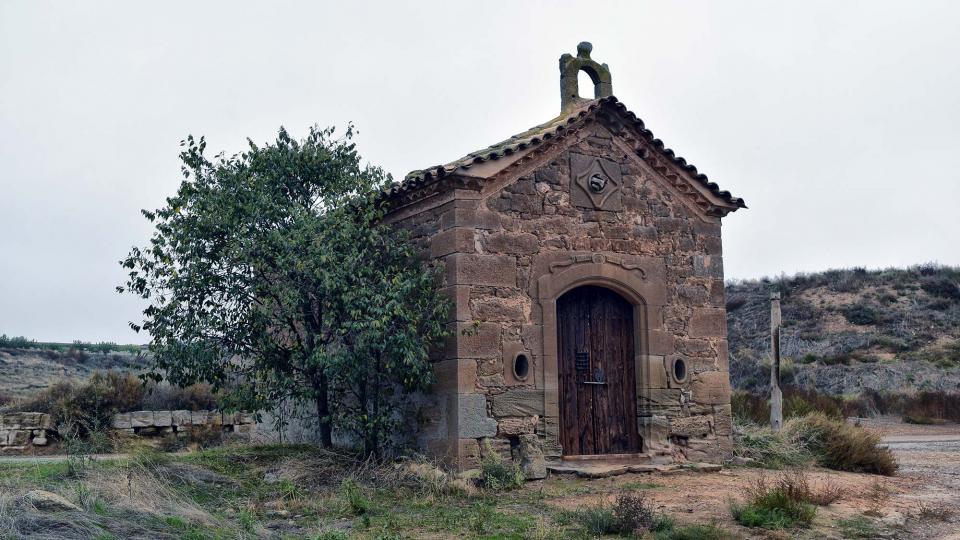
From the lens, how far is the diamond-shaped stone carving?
11453mm

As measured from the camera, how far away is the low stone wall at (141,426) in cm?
1549

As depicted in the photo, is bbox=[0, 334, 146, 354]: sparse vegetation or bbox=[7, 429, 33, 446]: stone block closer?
bbox=[7, 429, 33, 446]: stone block

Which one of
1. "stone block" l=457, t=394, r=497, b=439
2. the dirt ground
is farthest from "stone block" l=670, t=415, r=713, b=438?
"stone block" l=457, t=394, r=497, b=439

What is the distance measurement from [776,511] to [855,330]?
28.2m

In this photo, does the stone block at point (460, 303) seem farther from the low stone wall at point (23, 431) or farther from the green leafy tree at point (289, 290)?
the low stone wall at point (23, 431)

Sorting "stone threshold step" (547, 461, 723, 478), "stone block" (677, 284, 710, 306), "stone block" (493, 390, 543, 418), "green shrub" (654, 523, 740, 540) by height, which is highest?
"stone block" (677, 284, 710, 306)

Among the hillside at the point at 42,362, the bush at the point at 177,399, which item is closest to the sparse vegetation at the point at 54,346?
the hillside at the point at 42,362

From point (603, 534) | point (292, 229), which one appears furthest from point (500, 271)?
point (603, 534)

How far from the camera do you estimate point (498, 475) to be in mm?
9852

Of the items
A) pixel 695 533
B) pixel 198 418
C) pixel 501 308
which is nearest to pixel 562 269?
pixel 501 308

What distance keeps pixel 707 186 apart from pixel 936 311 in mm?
26826

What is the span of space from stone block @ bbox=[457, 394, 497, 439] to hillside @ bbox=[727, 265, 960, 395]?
19062mm

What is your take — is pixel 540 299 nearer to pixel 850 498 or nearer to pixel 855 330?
pixel 850 498

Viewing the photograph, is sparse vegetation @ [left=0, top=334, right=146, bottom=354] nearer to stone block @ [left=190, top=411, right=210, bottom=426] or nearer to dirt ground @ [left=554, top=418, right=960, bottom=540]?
stone block @ [left=190, top=411, right=210, bottom=426]
